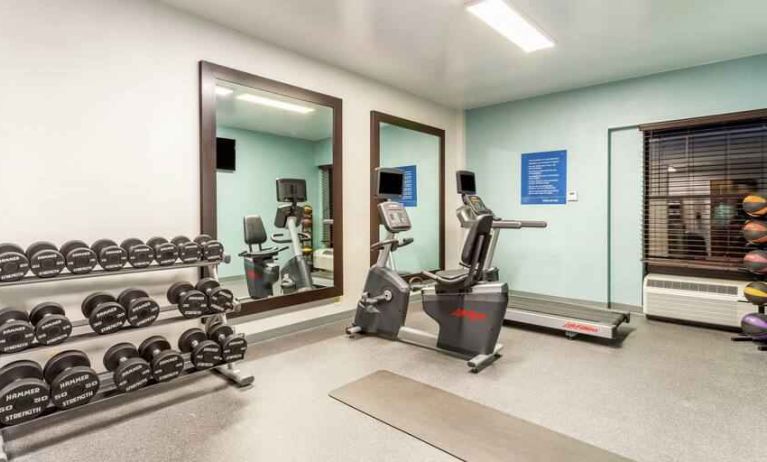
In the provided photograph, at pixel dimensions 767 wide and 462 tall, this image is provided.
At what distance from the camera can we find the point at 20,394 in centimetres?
193

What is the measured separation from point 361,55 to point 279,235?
2.22m

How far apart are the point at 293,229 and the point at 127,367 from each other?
2322 mm

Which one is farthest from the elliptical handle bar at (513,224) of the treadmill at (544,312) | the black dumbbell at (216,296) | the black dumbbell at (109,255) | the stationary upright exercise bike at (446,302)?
the black dumbbell at (109,255)

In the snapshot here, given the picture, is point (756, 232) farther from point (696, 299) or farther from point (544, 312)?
point (544, 312)

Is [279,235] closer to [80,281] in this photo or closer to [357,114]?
[357,114]

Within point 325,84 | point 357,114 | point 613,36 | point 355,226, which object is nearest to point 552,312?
point 355,226

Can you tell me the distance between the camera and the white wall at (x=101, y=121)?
244 cm

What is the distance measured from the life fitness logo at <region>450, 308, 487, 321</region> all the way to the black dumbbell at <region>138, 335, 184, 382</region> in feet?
6.64

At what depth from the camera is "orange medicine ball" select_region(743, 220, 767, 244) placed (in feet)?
11.4

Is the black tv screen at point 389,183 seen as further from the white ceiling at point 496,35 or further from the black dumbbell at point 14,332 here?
the black dumbbell at point 14,332

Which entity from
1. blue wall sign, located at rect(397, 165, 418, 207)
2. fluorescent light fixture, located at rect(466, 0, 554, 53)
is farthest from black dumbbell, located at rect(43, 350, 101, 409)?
blue wall sign, located at rect(397, 165, 418, 207)

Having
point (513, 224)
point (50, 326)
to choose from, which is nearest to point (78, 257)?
point (50, 326)

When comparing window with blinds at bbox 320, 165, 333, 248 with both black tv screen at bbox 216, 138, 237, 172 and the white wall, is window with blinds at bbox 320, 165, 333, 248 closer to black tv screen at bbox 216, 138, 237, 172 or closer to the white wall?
black tv screen at bbox 216, 138, 237, 172

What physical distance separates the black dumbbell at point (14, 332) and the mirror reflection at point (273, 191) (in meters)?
1.78
